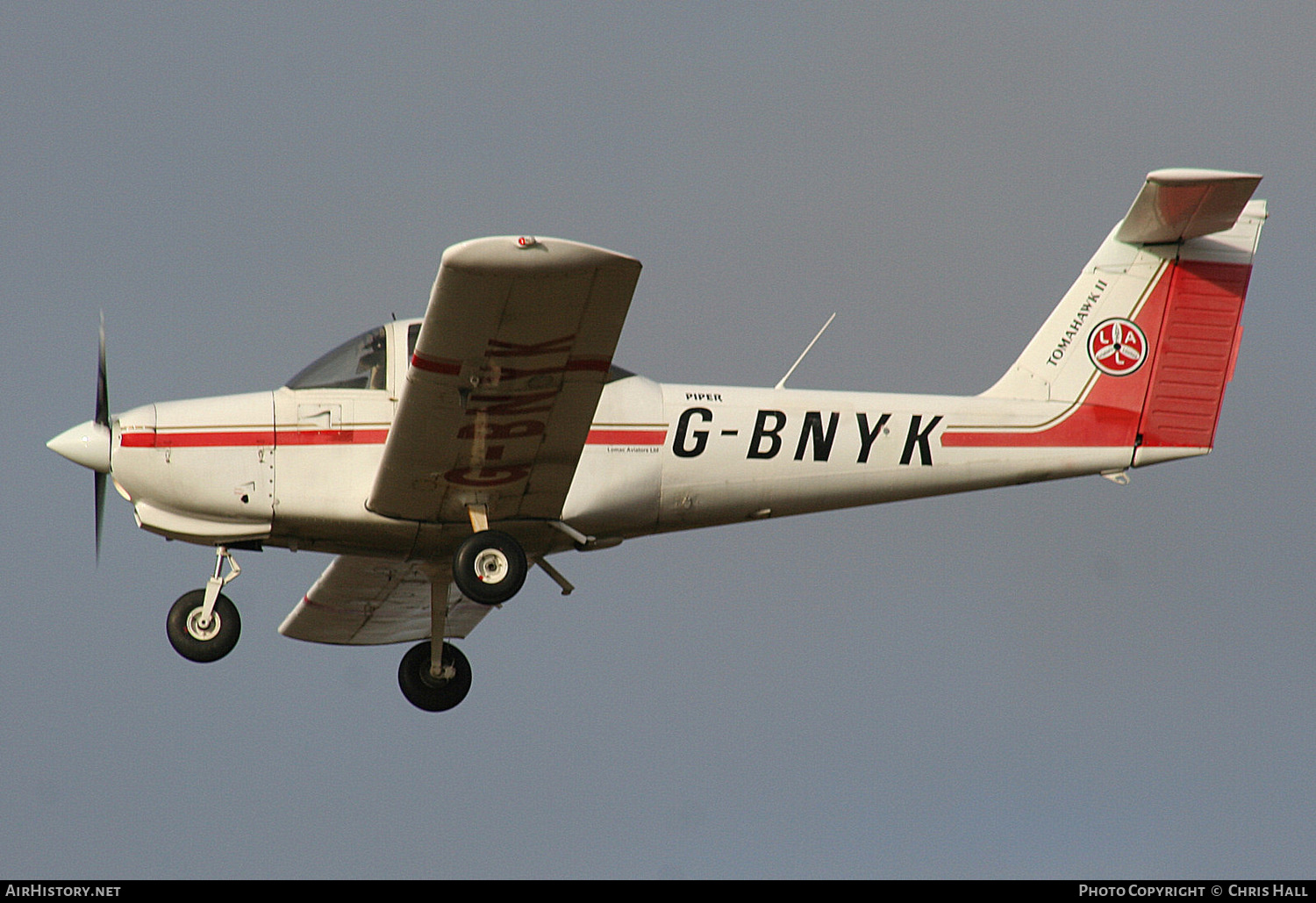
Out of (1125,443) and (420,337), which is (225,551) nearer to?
(420,337)

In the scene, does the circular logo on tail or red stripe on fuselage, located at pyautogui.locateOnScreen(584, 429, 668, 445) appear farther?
the circular logo on tail

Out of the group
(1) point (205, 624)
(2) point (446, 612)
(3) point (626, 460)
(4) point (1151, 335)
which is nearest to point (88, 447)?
(1) point (205, 624)

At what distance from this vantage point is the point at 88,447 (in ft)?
40.7

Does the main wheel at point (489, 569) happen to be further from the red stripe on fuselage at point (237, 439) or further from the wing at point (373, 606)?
the wing at point (373, 606)

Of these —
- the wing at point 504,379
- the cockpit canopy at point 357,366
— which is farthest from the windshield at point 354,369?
the wing at point 504,379

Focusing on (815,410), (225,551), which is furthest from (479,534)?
(815,410)

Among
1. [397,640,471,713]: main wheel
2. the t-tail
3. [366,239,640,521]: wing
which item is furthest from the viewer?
[397,640,471,713]: main wheel

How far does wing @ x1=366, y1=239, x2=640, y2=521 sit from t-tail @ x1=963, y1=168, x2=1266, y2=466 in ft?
11.7

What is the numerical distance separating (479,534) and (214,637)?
1.99 meters

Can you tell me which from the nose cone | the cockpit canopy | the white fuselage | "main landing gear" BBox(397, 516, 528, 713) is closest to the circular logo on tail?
the white fuselage

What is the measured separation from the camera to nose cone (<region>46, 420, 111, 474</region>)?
1241 cm

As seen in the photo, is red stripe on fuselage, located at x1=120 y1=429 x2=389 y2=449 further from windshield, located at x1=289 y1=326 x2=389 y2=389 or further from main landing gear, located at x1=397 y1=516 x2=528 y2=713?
main landing gear, located at x1=397 y1=516 x2=528 y2=713

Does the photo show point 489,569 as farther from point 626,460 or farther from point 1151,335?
point 1151,335

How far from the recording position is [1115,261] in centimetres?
1478
